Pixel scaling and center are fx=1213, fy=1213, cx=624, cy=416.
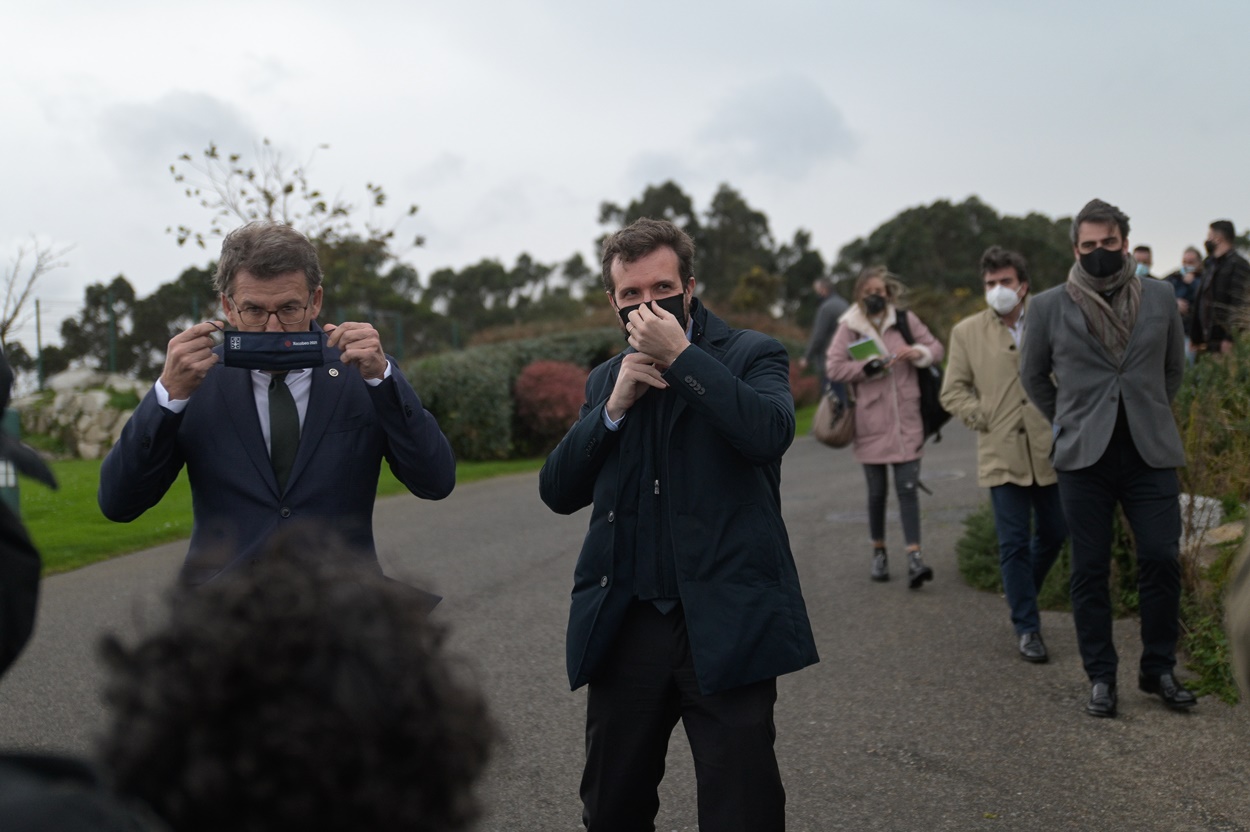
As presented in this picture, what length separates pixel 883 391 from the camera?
8.59 meters

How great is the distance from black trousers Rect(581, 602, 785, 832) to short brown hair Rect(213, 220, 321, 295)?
1.39 metres

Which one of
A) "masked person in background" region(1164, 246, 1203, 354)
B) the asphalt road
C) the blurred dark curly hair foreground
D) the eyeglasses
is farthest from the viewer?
"masked person in background" region(1164, 246, 1203, 354)

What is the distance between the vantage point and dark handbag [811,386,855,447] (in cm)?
878

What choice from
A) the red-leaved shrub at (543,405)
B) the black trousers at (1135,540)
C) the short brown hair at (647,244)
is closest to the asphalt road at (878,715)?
the black trousers at (1135,540)

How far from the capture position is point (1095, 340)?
5.71m

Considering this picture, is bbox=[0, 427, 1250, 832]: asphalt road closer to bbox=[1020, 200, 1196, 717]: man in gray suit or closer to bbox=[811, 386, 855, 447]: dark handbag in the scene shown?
bbox=[1020, 200, 1196, 717]: man in gray suit

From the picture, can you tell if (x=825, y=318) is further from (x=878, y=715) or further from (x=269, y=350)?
(x=269, y=350)

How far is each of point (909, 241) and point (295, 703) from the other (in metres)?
53.9

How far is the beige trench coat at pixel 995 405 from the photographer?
6684mm

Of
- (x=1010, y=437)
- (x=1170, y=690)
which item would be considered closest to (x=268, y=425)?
(x=1170, y=690)

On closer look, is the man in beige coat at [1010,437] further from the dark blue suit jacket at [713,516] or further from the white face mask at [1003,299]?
the dark blue suit jacket at [713,516]

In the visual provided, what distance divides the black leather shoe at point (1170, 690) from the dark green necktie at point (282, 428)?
4247 mm

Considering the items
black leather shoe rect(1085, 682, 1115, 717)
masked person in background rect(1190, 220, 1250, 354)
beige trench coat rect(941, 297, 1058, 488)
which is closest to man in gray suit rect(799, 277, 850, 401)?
masked person in background rect(1190, 220, 1250, 354)

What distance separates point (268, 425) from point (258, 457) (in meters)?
0.14
